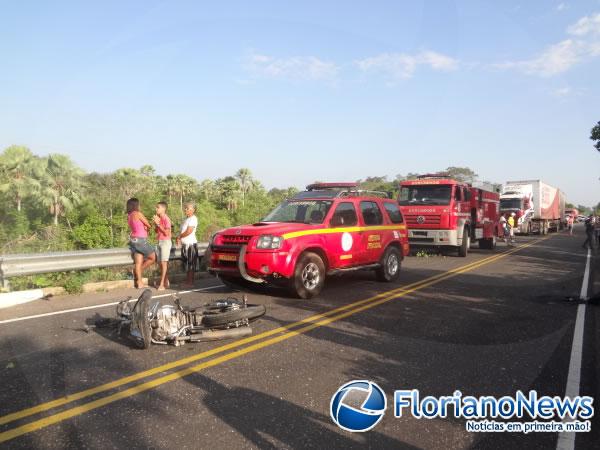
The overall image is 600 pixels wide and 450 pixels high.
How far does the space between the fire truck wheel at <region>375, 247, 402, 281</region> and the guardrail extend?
5536 millimetres

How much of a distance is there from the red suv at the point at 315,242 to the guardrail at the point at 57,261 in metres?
2.62

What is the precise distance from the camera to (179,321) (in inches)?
207

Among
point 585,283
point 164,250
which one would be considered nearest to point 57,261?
point 164,250

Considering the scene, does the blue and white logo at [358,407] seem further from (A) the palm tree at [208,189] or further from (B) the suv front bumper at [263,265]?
(A) the palm tree at [208,189]

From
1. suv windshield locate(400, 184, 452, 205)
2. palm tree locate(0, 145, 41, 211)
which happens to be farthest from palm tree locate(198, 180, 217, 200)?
suv windshield locate(400, 184, 452, 205)

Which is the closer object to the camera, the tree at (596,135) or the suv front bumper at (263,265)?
the suv front bumper at (263,265)

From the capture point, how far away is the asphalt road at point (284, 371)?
3.20m

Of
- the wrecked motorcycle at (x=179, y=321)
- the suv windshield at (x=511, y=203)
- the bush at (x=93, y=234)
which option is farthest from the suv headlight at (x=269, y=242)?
the suv windshield at (x=511, y=203)

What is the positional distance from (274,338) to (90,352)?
210 cm

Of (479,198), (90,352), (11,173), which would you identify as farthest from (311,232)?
(11,173)

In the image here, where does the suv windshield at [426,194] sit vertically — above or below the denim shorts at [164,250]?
above

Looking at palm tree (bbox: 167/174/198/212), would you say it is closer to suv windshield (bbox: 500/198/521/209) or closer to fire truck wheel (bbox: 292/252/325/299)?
suv windshield (bbox: 500/198/521/209)

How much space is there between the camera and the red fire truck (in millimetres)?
15312

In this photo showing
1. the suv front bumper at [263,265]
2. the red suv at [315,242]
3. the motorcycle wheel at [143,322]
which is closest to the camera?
the motorcycle wheel at [143,322]
